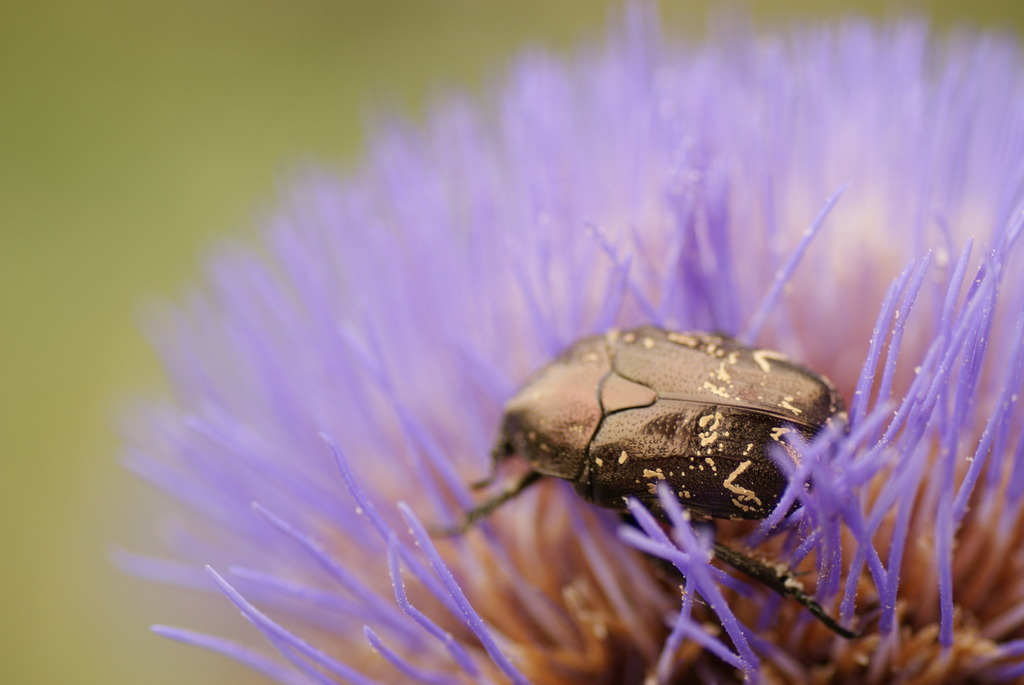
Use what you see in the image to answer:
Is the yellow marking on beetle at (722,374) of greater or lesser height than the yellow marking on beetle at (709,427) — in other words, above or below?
above

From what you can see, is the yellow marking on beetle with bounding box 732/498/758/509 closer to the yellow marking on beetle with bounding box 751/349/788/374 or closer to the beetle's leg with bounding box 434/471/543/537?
the yellow marking on beetle with bounding box 751/349/788/374

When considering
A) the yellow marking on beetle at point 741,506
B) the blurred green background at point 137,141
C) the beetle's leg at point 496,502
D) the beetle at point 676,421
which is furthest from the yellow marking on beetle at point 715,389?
the blurred green background at point 137,141

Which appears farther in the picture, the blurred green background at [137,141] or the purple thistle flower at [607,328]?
the blurred green background at [137,141]

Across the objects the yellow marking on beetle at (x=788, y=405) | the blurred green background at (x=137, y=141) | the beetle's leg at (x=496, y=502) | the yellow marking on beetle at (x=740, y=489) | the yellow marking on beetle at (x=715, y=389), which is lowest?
the beetle's leg at (x=496, y=502)

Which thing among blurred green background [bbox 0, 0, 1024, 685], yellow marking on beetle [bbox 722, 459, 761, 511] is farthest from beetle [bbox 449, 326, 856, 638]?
blurred green background [bbox 0, 0, 1024, 685]

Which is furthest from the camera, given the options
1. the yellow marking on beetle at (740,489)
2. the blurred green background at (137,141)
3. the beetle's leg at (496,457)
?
the blurred green background at (137,141)

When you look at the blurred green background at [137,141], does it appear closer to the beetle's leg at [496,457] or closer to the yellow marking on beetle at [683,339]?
the beetle's leg at [496,457]

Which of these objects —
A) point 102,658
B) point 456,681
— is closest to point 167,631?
point 456,681

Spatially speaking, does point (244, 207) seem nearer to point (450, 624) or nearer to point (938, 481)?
point (450, 624)
